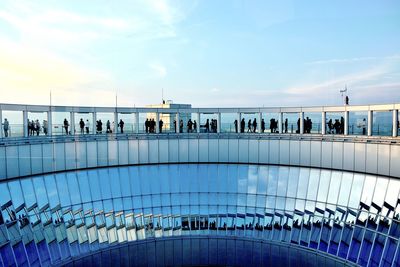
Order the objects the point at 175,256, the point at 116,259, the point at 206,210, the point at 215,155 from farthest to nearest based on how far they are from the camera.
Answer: the point at 215,155, the point at 206,210, the point at 175,256, the point at 116,259

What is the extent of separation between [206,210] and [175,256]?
5359 millimetres

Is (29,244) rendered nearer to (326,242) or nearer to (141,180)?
(141,180)

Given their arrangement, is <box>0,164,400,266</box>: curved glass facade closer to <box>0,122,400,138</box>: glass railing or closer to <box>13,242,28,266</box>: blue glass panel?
<box>13,242,28,266</box>: blue glass panel

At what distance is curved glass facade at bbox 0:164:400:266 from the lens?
65.1 ft

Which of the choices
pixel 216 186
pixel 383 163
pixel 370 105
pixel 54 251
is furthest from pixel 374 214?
pixel 54 251

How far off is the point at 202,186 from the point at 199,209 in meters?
1.72

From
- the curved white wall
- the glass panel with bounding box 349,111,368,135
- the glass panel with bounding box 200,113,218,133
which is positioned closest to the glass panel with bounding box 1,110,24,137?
the curved white wall

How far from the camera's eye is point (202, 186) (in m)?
27.5

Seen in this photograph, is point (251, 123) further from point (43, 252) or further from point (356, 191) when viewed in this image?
point (43, 252)

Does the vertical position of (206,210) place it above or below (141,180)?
below

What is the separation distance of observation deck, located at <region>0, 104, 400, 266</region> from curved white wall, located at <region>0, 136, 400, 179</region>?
7cm

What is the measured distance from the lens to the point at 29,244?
745 inches

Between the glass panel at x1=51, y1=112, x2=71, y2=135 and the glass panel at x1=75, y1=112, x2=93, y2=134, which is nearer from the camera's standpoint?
the glass panel at x1=51, y1=112, x2=71, y2=135

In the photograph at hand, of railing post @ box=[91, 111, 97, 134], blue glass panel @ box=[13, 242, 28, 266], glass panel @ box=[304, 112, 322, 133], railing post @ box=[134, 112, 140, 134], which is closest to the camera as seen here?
blue glass panel @ box=[13, 242, 28, 266]
